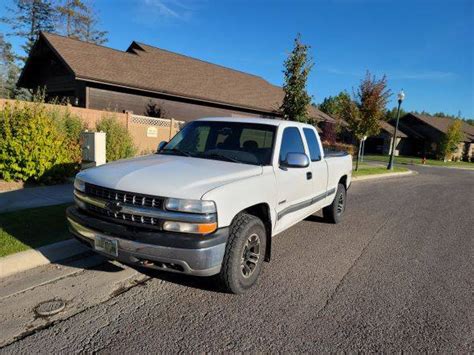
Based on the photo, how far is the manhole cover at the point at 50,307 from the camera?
3467 mm

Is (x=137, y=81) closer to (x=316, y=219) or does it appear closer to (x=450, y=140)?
(x=316, y=219)

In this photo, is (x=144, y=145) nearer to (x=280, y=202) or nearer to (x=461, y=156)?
(x=280, y=202)

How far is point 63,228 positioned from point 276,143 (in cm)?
335

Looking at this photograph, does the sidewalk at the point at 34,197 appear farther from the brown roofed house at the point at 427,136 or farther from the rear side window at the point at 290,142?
the brown roofed house at the point at 427,136

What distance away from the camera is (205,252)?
11.2 feet

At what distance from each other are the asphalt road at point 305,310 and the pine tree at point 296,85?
10.1 meters

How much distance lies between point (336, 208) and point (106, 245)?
4.81 metres

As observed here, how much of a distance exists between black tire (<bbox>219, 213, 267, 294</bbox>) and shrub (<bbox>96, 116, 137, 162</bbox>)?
8.23m

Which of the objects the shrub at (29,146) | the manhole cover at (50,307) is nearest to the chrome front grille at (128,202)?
the manhole cover at (50,307)

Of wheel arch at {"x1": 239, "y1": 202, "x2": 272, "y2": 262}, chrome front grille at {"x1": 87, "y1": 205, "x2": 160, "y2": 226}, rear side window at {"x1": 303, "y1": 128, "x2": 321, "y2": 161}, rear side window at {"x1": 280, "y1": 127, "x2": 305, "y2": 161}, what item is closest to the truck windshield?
rear side window at {"x1": 280, "y1": 127, "x2": 305, "y2": 161}

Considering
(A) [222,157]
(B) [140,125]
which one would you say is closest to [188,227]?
(A) [222,157]

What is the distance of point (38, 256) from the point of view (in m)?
4.54

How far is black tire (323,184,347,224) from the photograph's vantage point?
717 cm

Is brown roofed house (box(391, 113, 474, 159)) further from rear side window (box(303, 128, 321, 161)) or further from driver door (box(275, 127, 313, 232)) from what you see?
driver door (box(275, 127, 313, 232))
